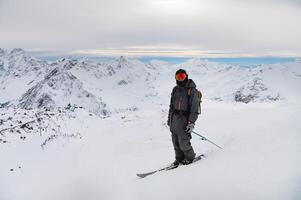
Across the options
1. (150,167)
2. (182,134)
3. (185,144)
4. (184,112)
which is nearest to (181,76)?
(184,112)

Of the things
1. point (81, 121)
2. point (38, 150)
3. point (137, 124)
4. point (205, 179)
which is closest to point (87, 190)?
point (205, 179)

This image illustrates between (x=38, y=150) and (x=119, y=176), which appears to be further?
(x=38, y=150)

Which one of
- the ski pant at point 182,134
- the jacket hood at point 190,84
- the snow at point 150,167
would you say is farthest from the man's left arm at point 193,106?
the snow at point 150,167

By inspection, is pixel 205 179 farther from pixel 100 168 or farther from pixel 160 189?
pixel 100 168

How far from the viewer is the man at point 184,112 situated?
26.1ft

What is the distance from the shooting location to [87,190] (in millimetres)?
7844

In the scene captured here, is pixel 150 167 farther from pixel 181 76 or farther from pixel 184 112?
pixel 181 76

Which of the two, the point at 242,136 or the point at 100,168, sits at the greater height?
the point at 242,136

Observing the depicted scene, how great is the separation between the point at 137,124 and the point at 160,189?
13.2 meters

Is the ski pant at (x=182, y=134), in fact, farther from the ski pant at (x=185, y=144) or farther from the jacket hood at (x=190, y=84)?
the jacket hood at (x=190, y=84)

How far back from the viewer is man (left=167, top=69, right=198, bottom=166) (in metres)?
7.96

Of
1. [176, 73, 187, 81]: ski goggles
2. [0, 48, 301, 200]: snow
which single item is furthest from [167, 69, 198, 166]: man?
[0, 48, 301, 200]: snow

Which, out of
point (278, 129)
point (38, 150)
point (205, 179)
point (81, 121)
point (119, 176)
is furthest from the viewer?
point (81, 121)

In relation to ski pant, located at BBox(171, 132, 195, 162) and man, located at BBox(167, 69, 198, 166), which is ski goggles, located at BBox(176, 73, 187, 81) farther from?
ski pant, located at BBox(171, 132, 195, 162)
